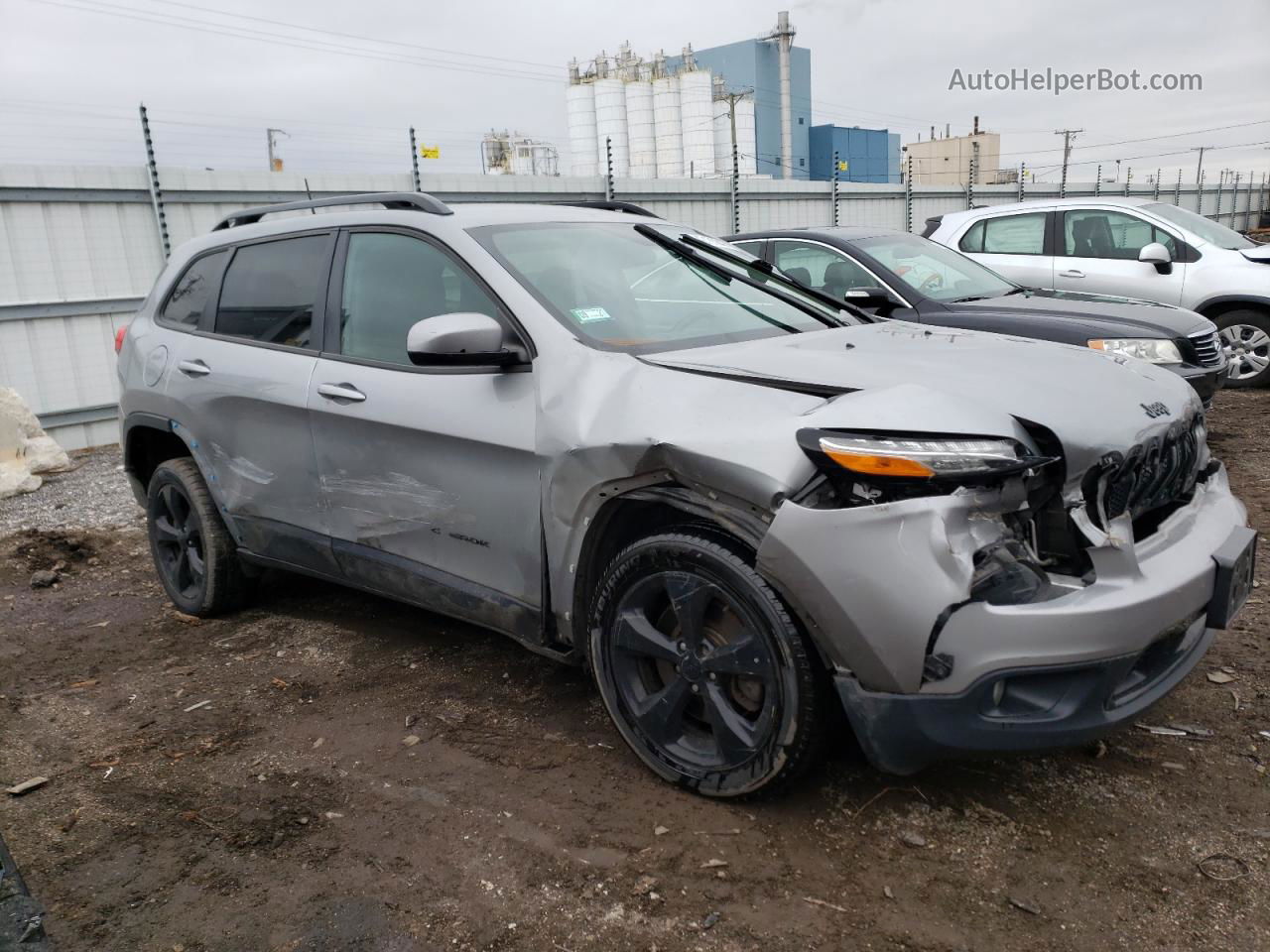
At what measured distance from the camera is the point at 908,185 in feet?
60.7

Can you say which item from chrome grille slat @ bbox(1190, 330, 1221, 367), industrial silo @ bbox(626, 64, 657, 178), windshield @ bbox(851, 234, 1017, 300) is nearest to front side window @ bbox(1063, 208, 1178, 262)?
windshield @ bbox(851, 234, 1017, 300)

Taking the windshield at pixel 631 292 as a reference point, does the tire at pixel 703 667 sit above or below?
below

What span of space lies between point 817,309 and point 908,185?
16.0 meters

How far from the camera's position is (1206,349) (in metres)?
6.29

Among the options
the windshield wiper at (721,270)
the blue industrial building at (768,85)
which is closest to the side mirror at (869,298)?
the windshield wiper at (721,270)

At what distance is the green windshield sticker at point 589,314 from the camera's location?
10.2 feet

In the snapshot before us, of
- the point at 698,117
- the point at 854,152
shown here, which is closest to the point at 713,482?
the point at 698,117

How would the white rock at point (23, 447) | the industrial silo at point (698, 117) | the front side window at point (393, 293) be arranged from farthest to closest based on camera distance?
1. the industrial silo at point (698, 117)
2. the white rock at point (23, 447)
3. the front side window at point (393, 293)

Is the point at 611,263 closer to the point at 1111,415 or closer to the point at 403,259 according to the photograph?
the point at 403,259

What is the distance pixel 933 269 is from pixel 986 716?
5.30 meters

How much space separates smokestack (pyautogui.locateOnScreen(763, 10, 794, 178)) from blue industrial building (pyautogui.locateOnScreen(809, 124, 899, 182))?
8.52 feet

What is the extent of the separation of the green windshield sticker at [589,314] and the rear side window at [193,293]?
2.07 meters

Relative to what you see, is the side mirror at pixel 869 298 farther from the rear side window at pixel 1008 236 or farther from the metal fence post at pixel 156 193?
the metal fence post at pixel 156 193

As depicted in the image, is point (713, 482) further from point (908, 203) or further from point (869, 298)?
point (908, 203)
